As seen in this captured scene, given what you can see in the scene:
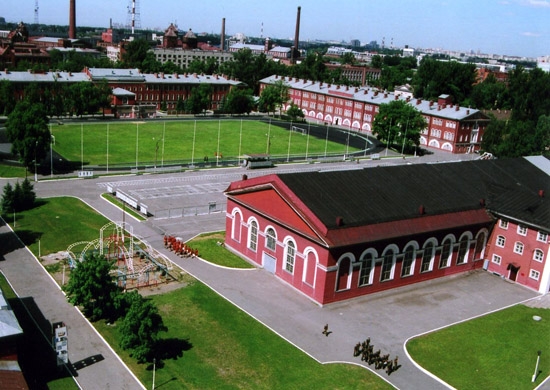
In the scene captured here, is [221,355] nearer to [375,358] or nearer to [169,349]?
[169,349]

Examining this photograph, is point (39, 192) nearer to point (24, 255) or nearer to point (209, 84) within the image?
point (24, 255)

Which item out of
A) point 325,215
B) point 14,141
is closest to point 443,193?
point 325,215

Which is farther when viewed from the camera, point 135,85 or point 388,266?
point 135,85

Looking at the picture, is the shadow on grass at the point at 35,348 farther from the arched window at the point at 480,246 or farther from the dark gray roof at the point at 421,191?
the arched window at the point at 480,246

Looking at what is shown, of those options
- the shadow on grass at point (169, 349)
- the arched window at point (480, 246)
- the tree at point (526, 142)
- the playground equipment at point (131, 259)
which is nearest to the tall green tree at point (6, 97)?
the playground equipment at point (131, 259)

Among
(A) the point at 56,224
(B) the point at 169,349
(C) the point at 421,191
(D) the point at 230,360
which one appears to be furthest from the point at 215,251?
(C) the point at 421,191
